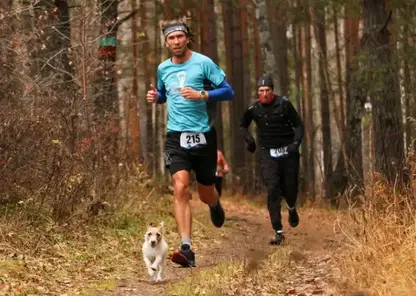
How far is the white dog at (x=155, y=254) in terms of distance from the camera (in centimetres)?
811

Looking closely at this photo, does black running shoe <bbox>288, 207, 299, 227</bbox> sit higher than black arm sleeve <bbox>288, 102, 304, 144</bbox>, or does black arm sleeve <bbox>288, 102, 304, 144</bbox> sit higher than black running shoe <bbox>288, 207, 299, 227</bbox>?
black arm sleeve <bbox>288, 102, 304, 144</bbox>

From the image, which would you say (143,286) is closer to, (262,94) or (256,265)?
(256,265)

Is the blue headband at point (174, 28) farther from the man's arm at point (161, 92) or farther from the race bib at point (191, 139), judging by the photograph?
the race bib at point (191, 139)

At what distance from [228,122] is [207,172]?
2452 centimetres

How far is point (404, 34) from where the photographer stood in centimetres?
1761

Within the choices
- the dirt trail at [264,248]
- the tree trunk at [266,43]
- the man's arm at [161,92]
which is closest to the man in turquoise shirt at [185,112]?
the man's arm at [161,92]

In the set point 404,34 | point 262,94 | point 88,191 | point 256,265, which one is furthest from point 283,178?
point 404,34

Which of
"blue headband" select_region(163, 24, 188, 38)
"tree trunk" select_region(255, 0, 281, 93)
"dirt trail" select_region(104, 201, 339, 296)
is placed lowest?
"dirt trail" select_region(104, 201, 339, 296)

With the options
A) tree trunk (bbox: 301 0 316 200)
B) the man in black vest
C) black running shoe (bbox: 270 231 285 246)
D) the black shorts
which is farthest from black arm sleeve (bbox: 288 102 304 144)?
tree trunk (bbox: 301 0 316 200)

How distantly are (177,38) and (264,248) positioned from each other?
9.16 feet

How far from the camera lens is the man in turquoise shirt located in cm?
877

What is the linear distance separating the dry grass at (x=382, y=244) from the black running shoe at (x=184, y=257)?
1.42 metres

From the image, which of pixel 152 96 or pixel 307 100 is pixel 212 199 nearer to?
pixel 152 96

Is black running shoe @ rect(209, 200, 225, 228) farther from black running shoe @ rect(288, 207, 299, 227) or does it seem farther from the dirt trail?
black running shoe @ rect(288, 207, 299, 227)
